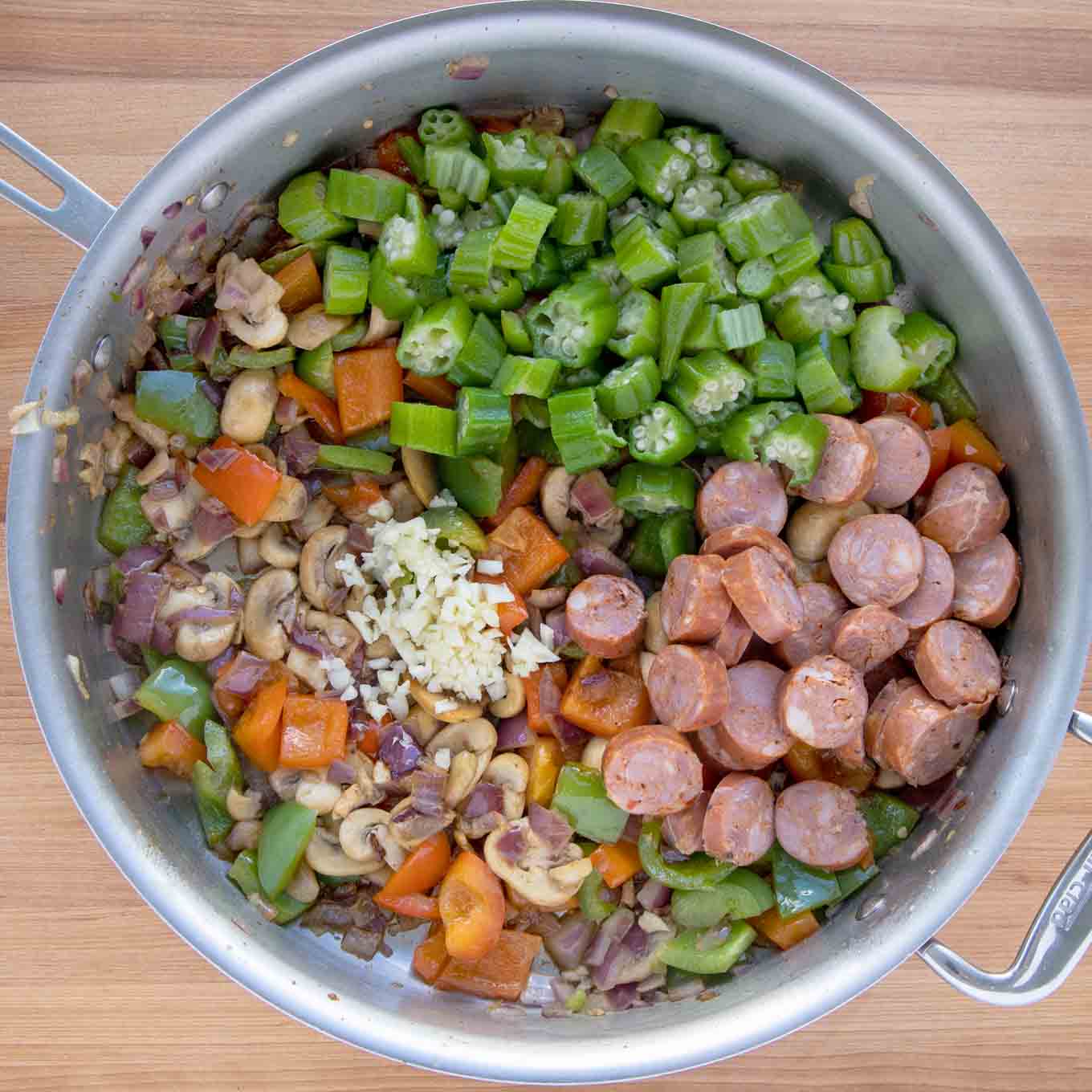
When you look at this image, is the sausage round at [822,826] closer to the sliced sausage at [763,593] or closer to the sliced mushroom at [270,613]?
the sliced sausage at [763,593]

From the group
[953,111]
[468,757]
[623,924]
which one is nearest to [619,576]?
[468,757]

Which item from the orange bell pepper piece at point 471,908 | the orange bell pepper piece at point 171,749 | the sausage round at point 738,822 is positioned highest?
the sausage round at point 738,822

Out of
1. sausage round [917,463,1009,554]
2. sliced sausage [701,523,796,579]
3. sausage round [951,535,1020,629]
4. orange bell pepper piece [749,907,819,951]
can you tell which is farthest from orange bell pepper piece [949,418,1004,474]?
orange bell pepper piece [749,907,819,951]

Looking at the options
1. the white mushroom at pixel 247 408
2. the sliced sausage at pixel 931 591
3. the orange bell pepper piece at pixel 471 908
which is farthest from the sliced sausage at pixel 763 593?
the white mushroom at pixel 247 408

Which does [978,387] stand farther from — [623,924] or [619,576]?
[623,924]

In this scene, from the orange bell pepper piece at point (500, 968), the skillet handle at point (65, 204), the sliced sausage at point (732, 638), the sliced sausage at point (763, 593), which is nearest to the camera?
the skillet handle at point (65, 204)

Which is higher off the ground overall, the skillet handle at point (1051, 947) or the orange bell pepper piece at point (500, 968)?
the skillet handle at point (1051, 947)

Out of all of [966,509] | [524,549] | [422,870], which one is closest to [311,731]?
[422,870]
